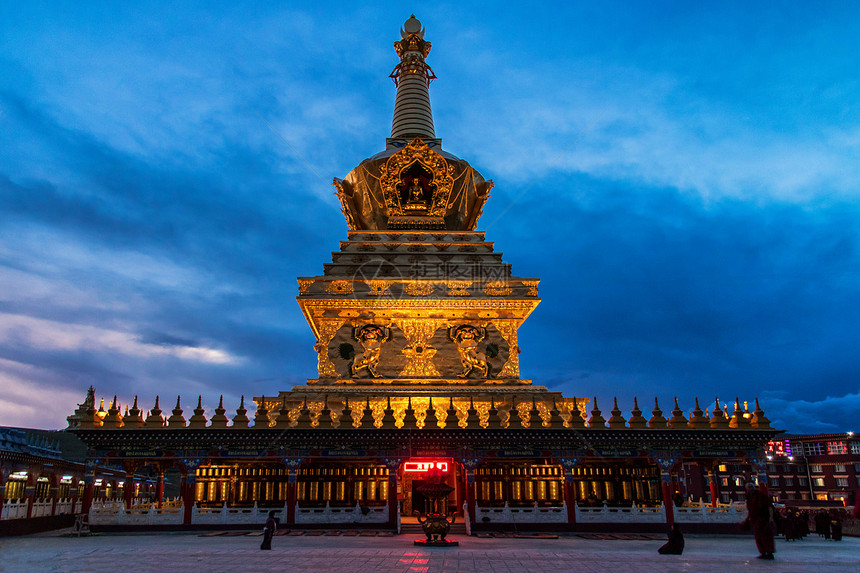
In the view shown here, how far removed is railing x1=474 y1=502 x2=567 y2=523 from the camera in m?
21.8

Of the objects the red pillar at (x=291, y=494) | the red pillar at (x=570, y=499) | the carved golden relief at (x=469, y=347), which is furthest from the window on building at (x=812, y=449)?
the red pillar at (x=291, y=494)

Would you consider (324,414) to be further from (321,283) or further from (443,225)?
(443,225)

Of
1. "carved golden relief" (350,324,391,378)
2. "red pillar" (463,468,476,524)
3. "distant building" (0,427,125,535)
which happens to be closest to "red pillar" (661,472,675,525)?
"red pillar" (463,468,476,524)

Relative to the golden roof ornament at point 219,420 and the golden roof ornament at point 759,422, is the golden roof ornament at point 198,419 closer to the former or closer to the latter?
the golden roof ornament at point 219,420

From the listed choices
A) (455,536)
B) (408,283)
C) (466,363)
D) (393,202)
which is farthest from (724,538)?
(393,202)

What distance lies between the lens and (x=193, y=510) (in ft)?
71.1

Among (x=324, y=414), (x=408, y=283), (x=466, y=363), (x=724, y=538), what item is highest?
(x=408, y=283)

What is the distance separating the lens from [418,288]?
3084 centimetres

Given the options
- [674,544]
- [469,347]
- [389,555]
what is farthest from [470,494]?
[469,347]

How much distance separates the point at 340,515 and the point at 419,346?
31.9 ft

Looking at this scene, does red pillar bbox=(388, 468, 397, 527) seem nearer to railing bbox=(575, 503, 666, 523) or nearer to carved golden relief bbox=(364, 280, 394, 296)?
railing bbox=(575, 503, 666, 523)

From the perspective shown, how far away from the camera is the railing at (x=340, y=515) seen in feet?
72.2

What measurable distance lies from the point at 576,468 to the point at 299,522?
33.7ft

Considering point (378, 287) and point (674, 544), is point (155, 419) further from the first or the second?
point (674, 544)
